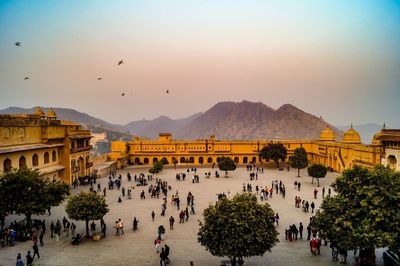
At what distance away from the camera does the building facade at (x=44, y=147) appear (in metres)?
32.5

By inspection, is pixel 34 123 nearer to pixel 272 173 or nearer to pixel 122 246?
pixel 122 246

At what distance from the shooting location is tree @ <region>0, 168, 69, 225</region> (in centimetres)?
2178

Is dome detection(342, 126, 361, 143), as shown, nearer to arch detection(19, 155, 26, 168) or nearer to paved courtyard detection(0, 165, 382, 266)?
paved courtyard detection(0, 165, 382, 266)

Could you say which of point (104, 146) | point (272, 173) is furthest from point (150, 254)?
point (104, 146)

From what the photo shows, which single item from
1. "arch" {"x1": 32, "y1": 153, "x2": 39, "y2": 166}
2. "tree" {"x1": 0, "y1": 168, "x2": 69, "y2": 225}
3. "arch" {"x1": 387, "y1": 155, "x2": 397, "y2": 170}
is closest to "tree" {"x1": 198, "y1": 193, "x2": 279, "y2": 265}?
"tree" {"x1": 0, "y1": 168, "x2": 69, "y2": 225}

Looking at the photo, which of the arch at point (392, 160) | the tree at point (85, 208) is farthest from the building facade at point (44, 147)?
the arch at point (392, 160)

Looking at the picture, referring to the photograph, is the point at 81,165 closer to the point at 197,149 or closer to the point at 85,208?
the point at 197,149

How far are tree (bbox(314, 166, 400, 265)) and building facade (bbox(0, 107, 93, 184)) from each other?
70.4 ft

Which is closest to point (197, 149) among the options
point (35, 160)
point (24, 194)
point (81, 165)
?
point (81, 165)

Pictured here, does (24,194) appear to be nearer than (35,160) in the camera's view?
Yes

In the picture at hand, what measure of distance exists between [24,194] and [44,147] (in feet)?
54.6

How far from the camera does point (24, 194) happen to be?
72.4ft

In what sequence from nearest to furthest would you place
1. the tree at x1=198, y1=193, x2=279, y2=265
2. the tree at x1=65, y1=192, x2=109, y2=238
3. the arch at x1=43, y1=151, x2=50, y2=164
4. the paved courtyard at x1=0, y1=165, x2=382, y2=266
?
the tree at x1=198, y1=193, x2=279, y2=265
the paved courtyard at x1=0, y1=165, x2=382, y2=266
the tree at x1=65, y1=192, x2=109, y2=238
the arch at x1=43, y1=151, x2=50, y2=164

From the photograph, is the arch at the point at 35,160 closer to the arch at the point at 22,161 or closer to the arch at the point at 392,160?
the arch at the point at 22,161
